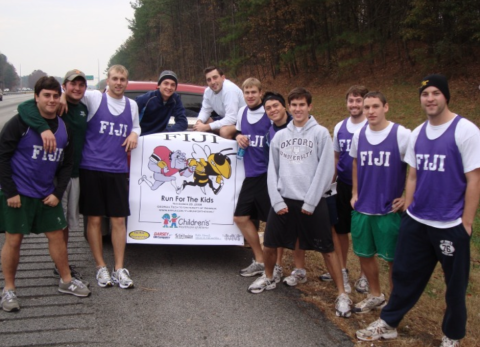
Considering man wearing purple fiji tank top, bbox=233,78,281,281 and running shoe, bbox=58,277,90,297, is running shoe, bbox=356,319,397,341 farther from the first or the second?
running shoe, bbox=58,277,90,297

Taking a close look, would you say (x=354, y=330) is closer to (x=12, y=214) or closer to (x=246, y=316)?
(x=246, y=316)

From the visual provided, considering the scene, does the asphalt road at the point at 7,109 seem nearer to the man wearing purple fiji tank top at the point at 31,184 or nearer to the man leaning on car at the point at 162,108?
the man leaning on car at the point at 162,108

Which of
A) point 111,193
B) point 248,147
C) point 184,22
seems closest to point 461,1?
point 248,147

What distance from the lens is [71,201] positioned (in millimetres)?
4754

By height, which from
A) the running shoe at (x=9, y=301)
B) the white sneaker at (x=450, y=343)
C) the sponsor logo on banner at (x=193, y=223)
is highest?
the sponsor logo on banner at (x=193, y=223)

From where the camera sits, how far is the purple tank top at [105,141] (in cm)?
476

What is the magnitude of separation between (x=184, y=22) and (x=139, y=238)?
51774 mm

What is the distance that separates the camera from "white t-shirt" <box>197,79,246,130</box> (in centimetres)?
563

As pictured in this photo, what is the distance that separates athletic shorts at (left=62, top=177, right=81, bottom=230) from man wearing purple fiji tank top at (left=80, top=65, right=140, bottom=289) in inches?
2.9

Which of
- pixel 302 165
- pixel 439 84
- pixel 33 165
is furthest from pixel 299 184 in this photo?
pixel 33 165

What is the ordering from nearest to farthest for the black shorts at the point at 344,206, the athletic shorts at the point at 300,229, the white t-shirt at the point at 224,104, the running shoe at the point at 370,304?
the running shoe at the point at 370,304
the athletic shorts at the point at 300,229
the black shorts at the point at 344,206
the white t-shirt at the point at 224,104

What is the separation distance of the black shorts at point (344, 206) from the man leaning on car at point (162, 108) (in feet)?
6.79

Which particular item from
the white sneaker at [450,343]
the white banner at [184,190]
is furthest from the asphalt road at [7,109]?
the white sneaker at [450,343]

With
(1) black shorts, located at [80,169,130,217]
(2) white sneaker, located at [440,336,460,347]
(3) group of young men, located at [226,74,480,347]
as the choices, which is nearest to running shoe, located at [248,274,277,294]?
(3) group of young men, located at [226,74,480,347]
